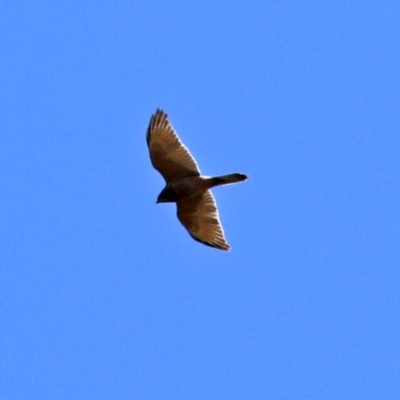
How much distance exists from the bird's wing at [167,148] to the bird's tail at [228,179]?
431 mm

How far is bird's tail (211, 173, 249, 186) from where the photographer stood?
28.8 meters

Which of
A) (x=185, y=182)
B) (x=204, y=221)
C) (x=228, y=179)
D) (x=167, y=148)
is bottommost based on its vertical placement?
(x=204, y=221)

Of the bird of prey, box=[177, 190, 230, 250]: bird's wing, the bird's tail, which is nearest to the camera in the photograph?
the bird's tail

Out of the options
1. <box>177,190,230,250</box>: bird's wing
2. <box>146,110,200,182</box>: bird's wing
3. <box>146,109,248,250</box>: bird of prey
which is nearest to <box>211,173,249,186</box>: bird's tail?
<box>146,109,248,250</box>: bird of prey

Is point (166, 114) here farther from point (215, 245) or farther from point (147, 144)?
point (215, 245)

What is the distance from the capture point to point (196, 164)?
29266 mm

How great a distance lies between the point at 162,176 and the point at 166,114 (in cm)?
130

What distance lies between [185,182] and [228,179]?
37.9 inches

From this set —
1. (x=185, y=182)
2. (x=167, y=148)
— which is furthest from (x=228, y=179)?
(x=167, y=148)

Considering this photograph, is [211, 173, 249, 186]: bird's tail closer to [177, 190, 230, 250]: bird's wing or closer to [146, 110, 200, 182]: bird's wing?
[146, 110, 200, 182]: bird's wing

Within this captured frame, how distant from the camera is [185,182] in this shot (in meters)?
29.4

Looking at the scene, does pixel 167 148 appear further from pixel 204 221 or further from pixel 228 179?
pixel 204 221

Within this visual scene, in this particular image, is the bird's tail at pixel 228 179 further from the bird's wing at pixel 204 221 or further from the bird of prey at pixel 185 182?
the bird's wing at pixel 204 221

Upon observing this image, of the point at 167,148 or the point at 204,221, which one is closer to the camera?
the point at 167,148
